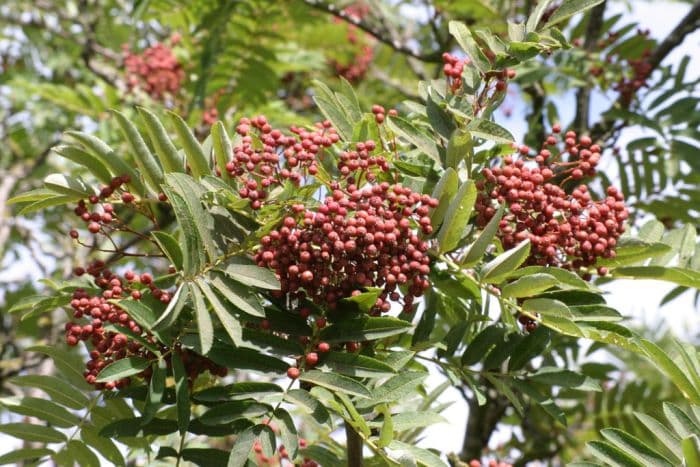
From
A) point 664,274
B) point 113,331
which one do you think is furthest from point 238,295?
point 664,274

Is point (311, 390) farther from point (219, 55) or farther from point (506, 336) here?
point (219, 55)

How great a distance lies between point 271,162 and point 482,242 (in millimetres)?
470

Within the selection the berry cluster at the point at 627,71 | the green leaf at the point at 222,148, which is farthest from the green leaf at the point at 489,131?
the berry cluster at the point at 627,71

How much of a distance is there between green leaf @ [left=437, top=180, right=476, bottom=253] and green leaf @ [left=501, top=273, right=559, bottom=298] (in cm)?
15

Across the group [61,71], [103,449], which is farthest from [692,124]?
[61,71]

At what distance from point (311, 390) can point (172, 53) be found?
12.9ft

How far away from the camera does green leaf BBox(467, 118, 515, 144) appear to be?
6.05 feet

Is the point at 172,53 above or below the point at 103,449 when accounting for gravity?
above

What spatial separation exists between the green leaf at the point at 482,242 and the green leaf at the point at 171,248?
593 millimetres

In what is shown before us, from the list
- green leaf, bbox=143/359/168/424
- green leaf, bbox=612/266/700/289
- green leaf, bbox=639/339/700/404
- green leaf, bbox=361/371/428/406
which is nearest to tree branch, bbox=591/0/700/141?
green leaf, bbox=612/266/700/289

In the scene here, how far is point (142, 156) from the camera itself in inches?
74.2

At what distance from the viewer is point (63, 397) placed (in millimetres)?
2053

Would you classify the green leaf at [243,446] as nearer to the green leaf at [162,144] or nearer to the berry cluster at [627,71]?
the green leaf at [162,144]

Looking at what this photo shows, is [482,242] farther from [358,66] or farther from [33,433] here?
[358,66]
